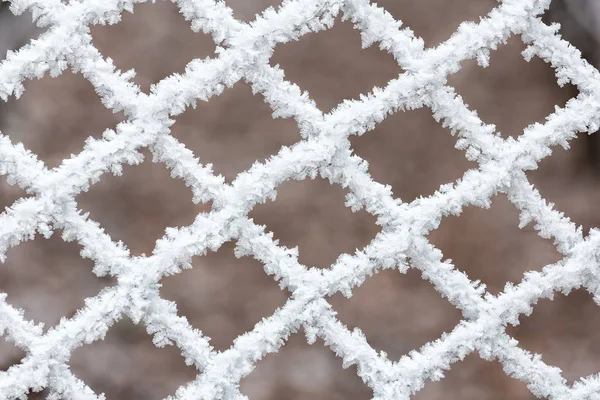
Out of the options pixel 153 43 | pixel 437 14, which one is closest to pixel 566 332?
pixel 437 14

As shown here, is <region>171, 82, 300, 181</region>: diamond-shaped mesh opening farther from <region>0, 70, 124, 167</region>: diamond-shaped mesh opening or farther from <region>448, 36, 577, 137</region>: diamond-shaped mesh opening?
<region>448, 36, 577, 137</region>: diamond-shaped mesh opening

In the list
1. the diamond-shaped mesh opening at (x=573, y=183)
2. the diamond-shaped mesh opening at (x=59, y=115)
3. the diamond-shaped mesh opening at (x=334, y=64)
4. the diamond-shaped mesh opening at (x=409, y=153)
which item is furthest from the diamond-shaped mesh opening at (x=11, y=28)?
the diamond-shaped mesh opening at (x=573, y=183)

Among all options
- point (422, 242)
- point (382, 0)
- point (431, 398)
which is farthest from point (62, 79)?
point (431, 398)

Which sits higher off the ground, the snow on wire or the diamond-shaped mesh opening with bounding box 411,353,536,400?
the diamond-shaped mesh opening with bounding box 411,353,536,400

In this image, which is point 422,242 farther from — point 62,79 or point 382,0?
point 62,79

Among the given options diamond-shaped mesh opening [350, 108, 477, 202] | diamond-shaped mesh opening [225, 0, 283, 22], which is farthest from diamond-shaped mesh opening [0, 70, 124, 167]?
diamond-shaped mesh opening [350, 108, 477, 202]
